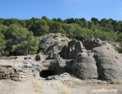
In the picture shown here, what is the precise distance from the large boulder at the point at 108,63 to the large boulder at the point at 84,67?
28.5 inches

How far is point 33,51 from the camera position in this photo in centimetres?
8319

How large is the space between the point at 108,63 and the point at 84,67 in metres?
3.16

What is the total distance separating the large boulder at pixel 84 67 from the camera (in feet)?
130

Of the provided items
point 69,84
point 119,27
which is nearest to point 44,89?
point 69,84

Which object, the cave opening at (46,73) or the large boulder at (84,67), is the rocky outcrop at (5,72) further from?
the cave opening at (46,73)

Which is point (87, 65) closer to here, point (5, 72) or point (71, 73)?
point (71, 73)

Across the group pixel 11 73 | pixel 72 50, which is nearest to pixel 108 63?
pixel 72 50

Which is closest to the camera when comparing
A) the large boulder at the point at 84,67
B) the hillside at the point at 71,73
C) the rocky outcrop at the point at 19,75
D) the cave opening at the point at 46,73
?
the hillside at the point at 71,73

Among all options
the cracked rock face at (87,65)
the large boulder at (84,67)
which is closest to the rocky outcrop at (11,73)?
the cracked rock face at (87,65)

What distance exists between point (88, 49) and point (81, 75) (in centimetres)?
807

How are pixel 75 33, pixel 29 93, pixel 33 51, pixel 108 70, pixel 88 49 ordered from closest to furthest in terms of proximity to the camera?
pixel 29 93, pixel 108 70, pixel 88 49, pixel 33 51, pixel 75 33

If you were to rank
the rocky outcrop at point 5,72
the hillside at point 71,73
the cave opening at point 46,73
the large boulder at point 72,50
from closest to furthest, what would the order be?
the rocky outcrop at point 5,72 < the hillside at point 71,73 < the cave opening at point 46,73 < the large boulder at point 72,50

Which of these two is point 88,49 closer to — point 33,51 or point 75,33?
point 33,51

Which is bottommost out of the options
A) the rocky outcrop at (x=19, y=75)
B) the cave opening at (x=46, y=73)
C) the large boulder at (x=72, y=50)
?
the cave opening at (x=46, y=73)
